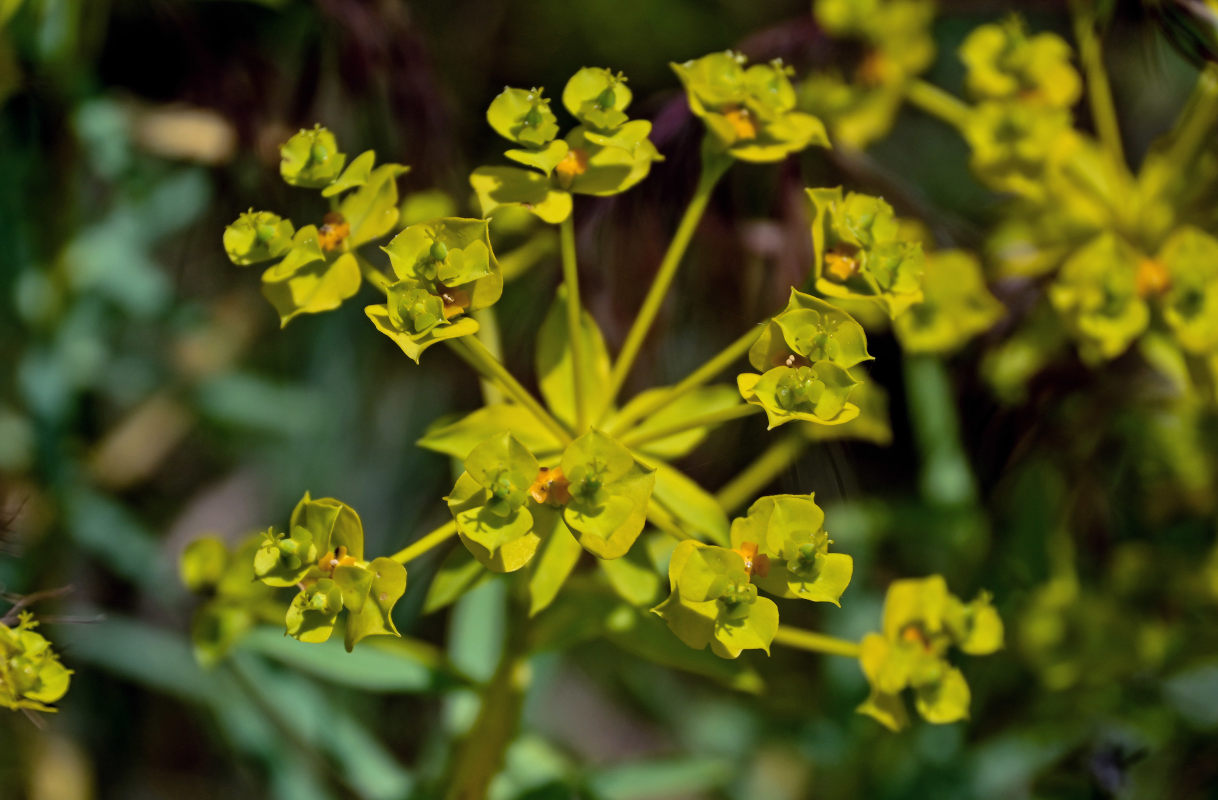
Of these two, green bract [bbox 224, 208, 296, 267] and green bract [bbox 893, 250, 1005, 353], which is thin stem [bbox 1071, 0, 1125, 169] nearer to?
green bract [bbox 893, 250, 1005, 353]

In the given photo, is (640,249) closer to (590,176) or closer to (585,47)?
(590,176)

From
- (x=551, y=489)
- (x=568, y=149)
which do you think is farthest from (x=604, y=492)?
(x=568, y=149)

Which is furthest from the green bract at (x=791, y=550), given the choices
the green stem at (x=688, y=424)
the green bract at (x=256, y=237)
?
the green bract at (x=256, y=237)

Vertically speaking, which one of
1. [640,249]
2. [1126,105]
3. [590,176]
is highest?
[590,176]

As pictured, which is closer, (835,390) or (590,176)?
(835,390)

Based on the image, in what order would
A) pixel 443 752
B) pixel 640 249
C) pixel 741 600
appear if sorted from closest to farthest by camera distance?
pixel 741 600 < pixel 640 249 < pixel 443 752

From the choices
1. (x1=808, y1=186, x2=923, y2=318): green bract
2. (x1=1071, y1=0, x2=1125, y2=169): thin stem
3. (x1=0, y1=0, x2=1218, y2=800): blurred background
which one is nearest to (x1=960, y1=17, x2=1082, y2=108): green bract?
(x1=1071, y1=0, x2=1125, y2=169): thin stem

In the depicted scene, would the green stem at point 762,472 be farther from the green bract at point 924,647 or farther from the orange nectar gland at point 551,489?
the orange nectar gland at point 551,489

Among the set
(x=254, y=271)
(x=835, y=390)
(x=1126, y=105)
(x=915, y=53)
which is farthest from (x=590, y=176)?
(x=1126, y=105)
